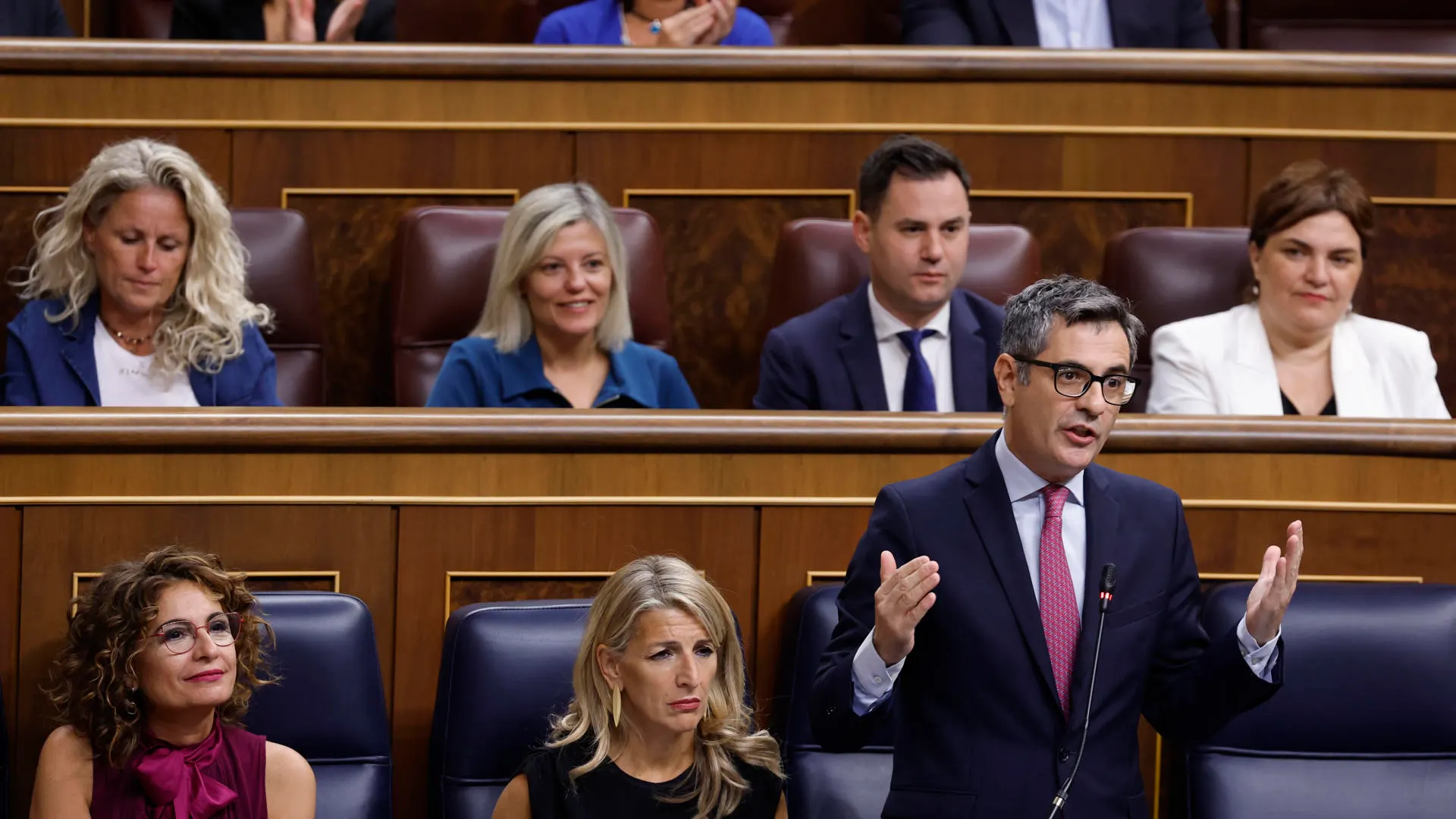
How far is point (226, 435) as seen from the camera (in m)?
1.00

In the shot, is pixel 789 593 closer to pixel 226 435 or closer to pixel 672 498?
pixel 672 498

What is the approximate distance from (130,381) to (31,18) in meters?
0.53

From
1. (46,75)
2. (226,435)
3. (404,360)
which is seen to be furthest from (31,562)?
(46,75)

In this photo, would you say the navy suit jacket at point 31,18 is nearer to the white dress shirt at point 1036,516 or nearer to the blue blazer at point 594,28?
the blue blazer at point 594,28

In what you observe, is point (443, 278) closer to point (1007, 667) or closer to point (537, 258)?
point (537, 258)

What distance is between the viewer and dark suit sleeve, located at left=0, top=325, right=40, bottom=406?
1264 millimetres

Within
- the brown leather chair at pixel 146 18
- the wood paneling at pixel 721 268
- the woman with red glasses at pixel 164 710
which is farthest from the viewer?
the brown leather chair at pixel 146 18

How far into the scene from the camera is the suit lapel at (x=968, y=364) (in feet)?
4.28

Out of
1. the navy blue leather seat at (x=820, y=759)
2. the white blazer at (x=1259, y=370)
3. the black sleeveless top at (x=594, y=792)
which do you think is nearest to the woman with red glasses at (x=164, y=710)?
the black sleeveless top at (x=594, y=792)

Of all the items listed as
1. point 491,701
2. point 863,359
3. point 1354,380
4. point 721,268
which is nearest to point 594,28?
point 721,268

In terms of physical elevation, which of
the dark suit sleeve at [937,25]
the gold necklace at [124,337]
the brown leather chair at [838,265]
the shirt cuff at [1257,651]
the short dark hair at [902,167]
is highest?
the dark suit sleeve at [937,25]

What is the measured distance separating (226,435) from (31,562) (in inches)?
4.9

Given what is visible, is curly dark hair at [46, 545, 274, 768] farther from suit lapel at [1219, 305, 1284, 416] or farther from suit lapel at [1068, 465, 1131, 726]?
suit lapel at [1219, 305, 1284, 416]

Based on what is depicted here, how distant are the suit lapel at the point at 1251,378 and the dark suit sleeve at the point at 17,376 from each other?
0.86 meters
